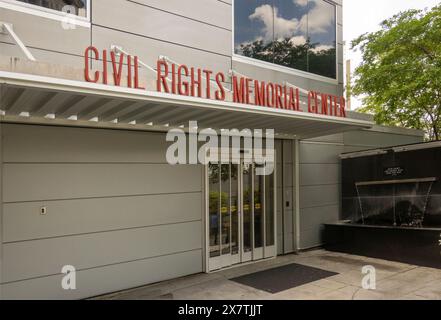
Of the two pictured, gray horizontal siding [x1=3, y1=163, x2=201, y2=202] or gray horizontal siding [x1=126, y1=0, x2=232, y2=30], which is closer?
gray horizontal siding [x1=3, y1=163, x2=201, y2=202]

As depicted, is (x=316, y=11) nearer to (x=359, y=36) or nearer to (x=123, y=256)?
(x=359, y=36)

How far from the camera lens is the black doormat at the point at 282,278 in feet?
21.2

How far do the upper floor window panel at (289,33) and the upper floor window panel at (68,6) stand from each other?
3.20 metres

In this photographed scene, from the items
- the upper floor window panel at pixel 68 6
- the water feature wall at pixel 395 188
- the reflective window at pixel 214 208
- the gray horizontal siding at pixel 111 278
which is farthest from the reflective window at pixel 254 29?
the gray horizontal siding at pixel 111 278

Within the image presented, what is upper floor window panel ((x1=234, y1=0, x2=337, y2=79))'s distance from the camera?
8086 mm

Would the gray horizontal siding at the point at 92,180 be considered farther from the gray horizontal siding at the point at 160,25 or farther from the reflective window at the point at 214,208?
the gray horizontal siding at the point at 160,25

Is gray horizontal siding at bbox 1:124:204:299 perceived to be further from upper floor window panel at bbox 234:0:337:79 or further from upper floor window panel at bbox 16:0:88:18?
upper floor window panel at bbox 234:0:337:79

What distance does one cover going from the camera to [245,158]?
26.4ft

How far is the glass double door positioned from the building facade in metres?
0.03

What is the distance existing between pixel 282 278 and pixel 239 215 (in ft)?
5.28

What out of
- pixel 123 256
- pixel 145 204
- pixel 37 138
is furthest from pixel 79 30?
pixel 123 256

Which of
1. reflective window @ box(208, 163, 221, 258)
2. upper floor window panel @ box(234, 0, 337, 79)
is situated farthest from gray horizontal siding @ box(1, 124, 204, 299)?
upper floor window panel @ box(234, 0, 337, 79)

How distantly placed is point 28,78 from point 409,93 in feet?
33.9

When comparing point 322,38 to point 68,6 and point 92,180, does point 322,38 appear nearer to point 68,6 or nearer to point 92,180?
point 68,6
